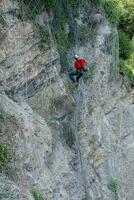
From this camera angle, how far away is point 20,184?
12.0 meters

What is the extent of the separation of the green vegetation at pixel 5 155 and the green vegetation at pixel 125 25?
300 inches

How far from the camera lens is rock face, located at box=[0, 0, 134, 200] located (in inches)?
504

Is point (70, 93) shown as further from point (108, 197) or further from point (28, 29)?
point (108, 197)

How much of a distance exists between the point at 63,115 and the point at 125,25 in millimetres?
9577

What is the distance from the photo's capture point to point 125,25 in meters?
23.7

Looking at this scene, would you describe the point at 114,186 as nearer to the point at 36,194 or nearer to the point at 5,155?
the point at 36,194

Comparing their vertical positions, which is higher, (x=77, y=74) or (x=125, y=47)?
(x=77, y=74)

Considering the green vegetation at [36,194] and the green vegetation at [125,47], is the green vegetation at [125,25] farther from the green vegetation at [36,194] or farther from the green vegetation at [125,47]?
the green vegetation at [36,194]

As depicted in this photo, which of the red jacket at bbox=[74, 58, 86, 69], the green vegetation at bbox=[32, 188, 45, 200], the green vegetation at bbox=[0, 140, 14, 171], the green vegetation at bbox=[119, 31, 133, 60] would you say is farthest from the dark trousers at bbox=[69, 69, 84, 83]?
the green vegetation at bbox=[119, 31, 133, 60]

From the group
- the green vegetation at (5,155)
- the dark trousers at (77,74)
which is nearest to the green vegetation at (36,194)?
the green vegetation at (5,155)

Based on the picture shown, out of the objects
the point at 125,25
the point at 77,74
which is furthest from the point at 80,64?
the point at 125,25

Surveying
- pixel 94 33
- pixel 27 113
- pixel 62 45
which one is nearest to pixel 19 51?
pixel 27 113

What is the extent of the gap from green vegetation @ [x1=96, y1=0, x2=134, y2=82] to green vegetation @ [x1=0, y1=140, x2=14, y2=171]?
763 cm

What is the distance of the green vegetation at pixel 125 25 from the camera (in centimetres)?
1891
